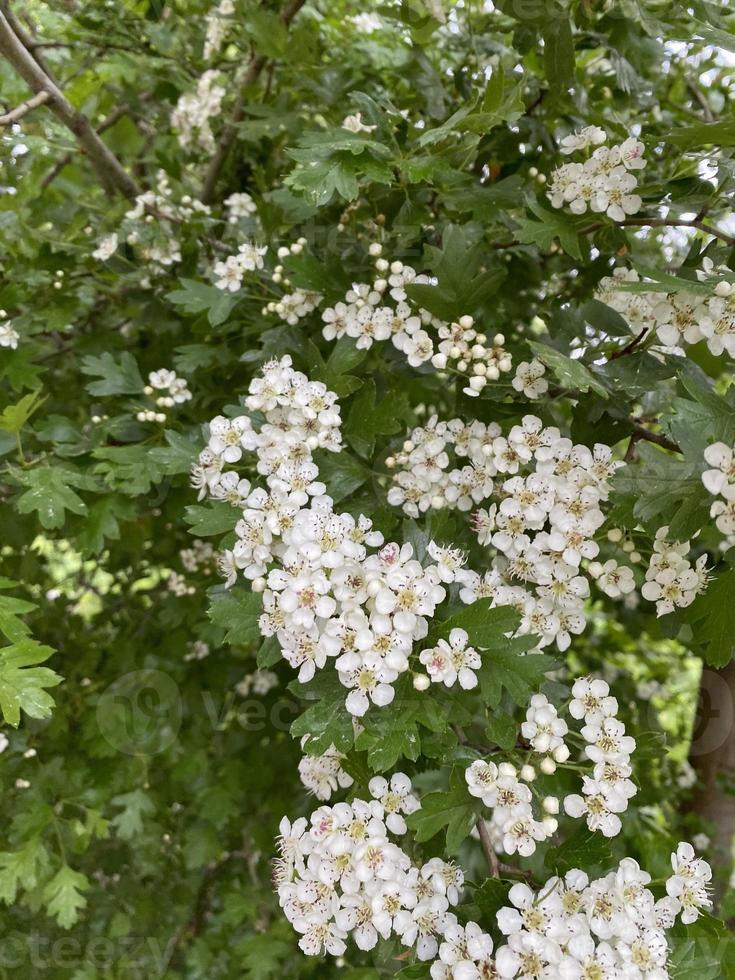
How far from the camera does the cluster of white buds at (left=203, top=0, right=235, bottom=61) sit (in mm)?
1854

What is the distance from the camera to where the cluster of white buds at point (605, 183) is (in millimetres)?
1355

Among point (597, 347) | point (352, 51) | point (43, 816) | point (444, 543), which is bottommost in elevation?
point (43, 816)

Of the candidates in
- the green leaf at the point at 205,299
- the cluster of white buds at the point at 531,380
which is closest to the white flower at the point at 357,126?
the green leaf at the point at 205,299

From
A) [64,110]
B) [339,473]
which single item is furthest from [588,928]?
[64,110]

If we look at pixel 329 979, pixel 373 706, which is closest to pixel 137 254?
pixel 373 706

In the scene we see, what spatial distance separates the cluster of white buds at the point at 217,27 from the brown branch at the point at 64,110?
1.34 ft

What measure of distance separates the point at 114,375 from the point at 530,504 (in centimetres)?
104

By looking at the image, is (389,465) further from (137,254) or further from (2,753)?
(2,753)

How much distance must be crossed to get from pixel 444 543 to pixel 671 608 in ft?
1.29

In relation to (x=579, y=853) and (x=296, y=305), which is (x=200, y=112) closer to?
(x=296, y=305)

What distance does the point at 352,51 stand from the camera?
2105mm

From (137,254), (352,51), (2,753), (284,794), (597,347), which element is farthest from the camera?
(284,794)

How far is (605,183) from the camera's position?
138 cm

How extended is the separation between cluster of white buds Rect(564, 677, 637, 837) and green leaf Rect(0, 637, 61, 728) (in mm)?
905
